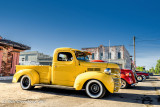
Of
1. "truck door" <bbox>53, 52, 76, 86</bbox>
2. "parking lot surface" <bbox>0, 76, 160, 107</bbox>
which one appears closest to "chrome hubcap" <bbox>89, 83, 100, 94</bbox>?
"parking lot surface" <bbox>0, 76, 160, 107</bbox>

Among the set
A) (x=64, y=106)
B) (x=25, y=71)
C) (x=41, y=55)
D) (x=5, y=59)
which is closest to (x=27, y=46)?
(x=5, y=59)

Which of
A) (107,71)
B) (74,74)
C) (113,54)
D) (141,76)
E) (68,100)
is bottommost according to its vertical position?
(141,76)

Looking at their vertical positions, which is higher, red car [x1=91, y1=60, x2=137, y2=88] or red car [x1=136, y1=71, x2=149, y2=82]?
red car [x1=91, y1=60, x2=137, y2=88]

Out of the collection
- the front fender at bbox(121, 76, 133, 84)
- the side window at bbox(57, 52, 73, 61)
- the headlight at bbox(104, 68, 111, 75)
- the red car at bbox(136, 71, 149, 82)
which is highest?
the side window at bbox(57, 52, 73, 61)

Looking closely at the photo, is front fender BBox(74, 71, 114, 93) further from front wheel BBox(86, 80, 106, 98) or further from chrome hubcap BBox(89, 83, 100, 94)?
chrome hubcap BBox(89, 83, 100, 94)

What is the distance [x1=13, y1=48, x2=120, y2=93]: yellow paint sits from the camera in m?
4.38

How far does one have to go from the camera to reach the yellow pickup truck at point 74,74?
438 centimetres

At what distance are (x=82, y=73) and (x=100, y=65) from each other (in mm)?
780

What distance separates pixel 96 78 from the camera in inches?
170

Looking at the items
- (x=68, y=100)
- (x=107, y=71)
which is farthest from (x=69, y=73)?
(x=107, y=71)

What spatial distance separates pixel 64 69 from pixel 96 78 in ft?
4.96

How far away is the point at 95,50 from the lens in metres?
34.8

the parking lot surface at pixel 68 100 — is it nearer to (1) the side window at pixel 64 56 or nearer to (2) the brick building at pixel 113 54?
(1) the side window at pixel 64 56

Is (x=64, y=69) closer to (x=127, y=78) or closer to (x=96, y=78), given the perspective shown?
(x=96, y=78)
